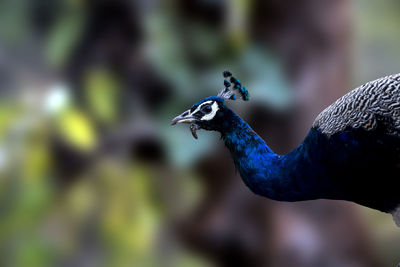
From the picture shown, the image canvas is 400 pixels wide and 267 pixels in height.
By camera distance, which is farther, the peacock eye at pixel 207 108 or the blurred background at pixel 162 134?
the blurred background at pixel 162 134

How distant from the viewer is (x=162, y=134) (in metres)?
2.10

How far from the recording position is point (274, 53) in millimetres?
2107

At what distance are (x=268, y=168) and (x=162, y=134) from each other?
1.07 meters

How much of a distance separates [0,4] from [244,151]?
1713 millimetres

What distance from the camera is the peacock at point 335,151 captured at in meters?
1.01

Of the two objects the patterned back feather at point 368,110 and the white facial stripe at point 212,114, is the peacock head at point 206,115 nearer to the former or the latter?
the white facial stripe at point 212,114

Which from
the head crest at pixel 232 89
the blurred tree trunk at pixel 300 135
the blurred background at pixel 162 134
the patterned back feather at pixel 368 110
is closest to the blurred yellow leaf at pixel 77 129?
the blurred background at pixel 162 134

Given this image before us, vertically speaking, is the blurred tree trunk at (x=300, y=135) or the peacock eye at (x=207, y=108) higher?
the blurred tree trunk at (x=300, y=135)

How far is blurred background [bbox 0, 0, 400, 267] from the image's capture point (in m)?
2.09

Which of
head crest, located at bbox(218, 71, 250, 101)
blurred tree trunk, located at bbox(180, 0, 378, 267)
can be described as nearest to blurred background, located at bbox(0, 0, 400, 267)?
blurred tree trunk, located at bbox(180, 0, 378, 267)

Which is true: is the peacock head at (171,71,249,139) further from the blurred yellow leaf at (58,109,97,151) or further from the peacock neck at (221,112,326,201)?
the blurred yellow leaf at (58,109,97,151)

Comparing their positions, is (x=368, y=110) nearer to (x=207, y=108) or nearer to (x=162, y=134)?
(x=207, y=108)

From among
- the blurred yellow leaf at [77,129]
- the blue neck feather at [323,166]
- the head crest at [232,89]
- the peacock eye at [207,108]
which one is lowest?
the blue neck feather at [323,166]

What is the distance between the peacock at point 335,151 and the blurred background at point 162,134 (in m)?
0.97
